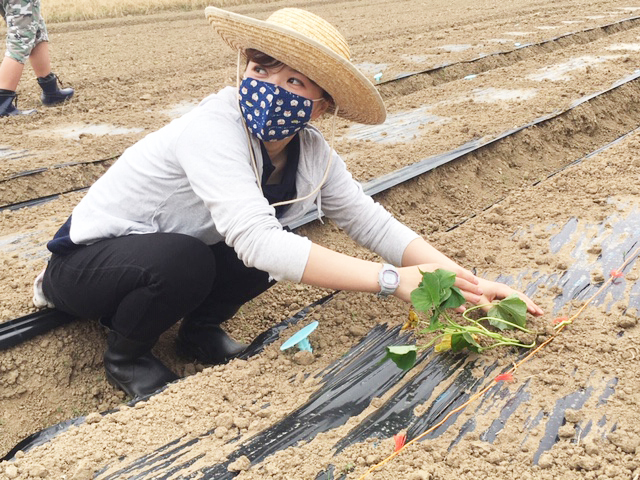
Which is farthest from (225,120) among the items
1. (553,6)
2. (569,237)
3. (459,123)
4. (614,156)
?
(553,6)

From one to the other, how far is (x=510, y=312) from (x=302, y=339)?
693 millimetres

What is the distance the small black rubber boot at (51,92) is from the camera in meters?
5.75

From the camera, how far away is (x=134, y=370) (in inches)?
92.7

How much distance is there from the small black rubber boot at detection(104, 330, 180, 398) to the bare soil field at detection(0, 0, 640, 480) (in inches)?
9.5

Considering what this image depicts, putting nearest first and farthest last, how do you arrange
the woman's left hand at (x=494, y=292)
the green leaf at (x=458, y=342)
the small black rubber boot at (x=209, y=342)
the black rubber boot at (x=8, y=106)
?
the green leaf at (x=458, y=342)
the woman's left hand at (x=494, y=292)
the small black rubber boot at (x=209, y=342)
the black rubber boot at (x=8, y=106)

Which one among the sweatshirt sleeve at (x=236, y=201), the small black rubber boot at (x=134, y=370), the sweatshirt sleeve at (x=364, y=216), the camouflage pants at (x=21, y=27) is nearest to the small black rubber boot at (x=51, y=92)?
the camouflage pants at (x=21, y=27)

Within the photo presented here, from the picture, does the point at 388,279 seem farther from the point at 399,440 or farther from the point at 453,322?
the point at 399,440

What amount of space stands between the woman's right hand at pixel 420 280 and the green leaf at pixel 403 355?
0.16 metres

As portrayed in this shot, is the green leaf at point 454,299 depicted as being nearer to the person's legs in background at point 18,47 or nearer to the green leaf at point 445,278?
the green leaf at point 445,278

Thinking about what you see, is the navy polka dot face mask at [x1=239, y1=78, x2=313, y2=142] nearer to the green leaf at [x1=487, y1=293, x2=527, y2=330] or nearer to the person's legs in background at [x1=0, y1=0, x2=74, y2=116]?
the green leaf at [x1=487, y1=293, x2=527, y2=330]

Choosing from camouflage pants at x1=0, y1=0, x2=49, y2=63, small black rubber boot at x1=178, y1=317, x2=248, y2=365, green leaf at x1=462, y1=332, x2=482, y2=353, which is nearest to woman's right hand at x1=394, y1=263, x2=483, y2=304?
green leaf at x1=462, y1=332, x2=482, y2=353

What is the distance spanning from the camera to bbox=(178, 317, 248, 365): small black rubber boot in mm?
2559

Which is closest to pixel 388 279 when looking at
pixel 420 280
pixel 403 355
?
pixel 420 280

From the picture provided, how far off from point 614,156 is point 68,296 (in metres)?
3.12
